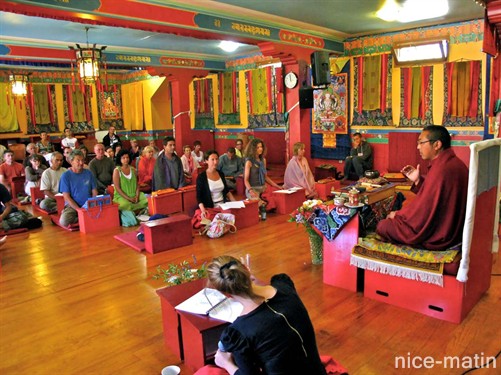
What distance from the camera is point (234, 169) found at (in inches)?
314

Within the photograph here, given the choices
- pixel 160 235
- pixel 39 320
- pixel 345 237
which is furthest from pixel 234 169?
pixel 39 320

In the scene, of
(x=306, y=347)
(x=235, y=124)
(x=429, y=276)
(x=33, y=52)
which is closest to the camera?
(x=306, y=347)

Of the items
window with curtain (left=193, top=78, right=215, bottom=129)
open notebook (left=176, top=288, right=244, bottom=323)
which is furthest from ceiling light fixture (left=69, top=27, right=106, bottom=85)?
window with curtain (left=193, top=78, right=215, bottom=129)

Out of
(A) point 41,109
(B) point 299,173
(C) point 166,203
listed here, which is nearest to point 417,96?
(B) point 299,173

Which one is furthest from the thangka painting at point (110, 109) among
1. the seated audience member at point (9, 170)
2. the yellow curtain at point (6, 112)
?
the seated audience member at point (9, 170)

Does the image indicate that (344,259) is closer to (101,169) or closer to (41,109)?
(101,169)

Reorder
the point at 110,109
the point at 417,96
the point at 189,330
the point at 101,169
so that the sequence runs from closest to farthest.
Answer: the point at 189,330, the point at 101,169, the point at 417,96, the point at 110,109

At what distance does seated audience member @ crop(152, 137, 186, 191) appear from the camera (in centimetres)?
677

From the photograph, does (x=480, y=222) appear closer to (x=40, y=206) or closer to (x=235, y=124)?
(x=40, y=206)

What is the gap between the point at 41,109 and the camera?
13.2 metres

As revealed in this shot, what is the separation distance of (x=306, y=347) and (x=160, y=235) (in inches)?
136

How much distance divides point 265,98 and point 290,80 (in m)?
2.71

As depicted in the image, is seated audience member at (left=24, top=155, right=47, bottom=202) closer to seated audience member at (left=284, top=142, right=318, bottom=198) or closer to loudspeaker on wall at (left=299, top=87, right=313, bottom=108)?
seated audience member at (left=284, top=142, right=318, bottom=198)

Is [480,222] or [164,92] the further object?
[164,92]
